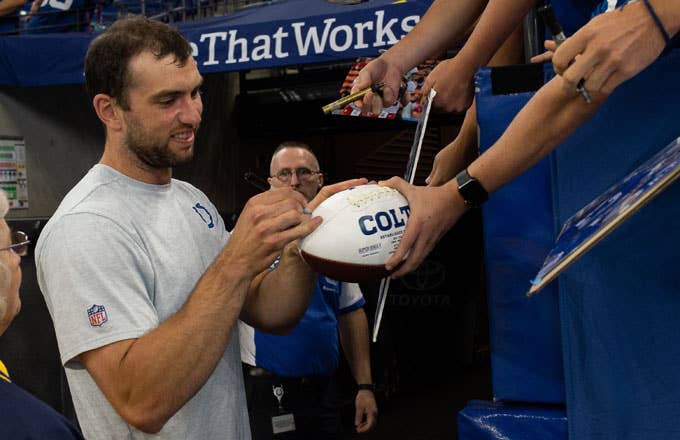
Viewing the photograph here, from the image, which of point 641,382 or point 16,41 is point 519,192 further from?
point 16,41

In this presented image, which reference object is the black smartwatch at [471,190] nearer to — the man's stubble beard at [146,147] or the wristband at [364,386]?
the man's stubble beard at [146,147]

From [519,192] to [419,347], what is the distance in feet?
17.6

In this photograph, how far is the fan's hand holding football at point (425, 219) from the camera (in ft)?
4.84

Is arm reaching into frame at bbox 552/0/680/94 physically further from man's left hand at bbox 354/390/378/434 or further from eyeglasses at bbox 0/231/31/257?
man's left hand at bbox 354/390/378/434

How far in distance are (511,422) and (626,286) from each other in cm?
42

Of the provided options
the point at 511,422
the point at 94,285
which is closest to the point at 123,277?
the point at 94,285

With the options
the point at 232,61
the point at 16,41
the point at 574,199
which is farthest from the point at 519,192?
the point at 16,41

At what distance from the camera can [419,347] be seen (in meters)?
6.94

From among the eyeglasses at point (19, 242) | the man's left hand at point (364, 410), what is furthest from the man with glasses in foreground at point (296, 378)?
the eyeglasses at point (19, 242)

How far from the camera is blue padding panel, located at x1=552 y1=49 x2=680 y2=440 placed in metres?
1.42

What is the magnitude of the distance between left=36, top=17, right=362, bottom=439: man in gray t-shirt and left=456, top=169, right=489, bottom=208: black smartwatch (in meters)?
0.30

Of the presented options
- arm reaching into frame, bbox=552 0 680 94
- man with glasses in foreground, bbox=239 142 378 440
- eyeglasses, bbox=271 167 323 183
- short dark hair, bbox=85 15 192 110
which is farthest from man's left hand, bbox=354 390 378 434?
arm reaching into frame, bbox=552 0 680 94

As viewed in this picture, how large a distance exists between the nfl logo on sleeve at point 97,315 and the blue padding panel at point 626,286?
916 millimetres

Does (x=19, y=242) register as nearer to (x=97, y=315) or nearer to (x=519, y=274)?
(x=97, y=315)
